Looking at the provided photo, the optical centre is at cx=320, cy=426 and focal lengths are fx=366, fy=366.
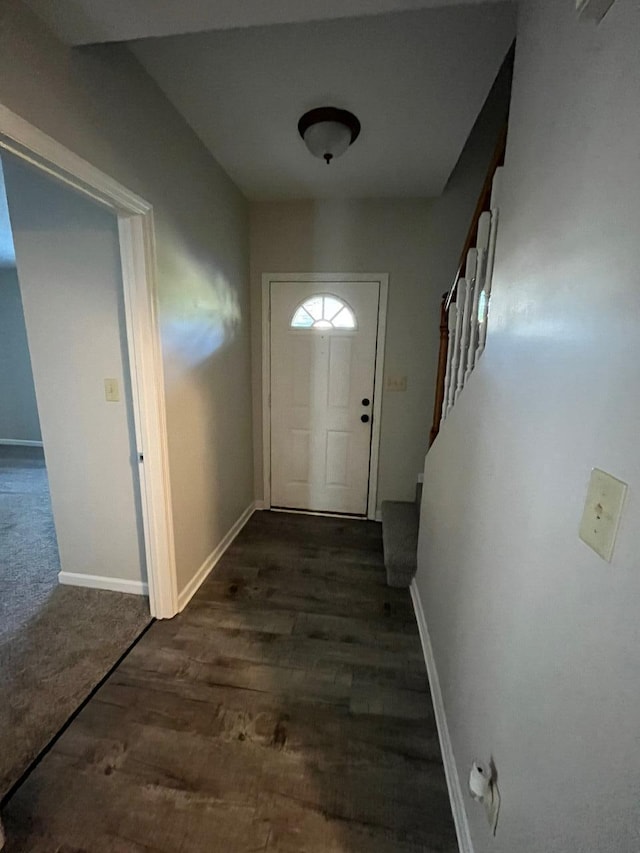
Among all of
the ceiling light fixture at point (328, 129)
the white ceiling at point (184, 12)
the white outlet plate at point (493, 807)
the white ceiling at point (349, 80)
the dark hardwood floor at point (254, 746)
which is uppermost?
the white ceiling at point (349, 80)

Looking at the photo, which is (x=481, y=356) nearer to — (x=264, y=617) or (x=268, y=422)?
(x=264, y=617)

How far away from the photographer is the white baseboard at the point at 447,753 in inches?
42.7

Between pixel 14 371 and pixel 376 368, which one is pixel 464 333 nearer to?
pixel 376 368

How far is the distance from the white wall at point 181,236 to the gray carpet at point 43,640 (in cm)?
44

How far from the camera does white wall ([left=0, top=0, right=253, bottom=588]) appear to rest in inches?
45.1

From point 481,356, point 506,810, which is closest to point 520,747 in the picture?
point 506,810

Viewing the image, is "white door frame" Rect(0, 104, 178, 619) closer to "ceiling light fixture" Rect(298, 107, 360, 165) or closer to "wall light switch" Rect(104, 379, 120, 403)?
"wall light switch" Rect(104, 379, 120, 403)

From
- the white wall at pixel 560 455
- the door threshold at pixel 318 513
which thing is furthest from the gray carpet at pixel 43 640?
the white wall at pixel 560 455

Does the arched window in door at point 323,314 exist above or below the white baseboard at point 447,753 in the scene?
above

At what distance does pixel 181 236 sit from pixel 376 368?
1.66 m

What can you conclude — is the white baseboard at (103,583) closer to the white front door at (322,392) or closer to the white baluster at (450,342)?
the white front door at (322,392)

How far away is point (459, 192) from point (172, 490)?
9.18 ft

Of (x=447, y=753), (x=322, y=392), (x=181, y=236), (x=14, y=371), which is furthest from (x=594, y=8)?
(x=14, y=371)

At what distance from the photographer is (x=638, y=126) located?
53 cm
